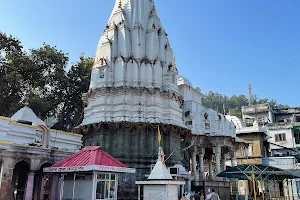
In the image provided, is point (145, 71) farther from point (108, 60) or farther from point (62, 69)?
point (62, 69)

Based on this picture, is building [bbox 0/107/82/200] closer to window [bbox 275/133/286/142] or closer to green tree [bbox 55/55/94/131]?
green tree [bbox 55/55/94/131]

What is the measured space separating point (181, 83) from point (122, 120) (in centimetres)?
1249

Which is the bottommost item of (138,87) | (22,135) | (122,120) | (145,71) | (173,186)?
(173,186)

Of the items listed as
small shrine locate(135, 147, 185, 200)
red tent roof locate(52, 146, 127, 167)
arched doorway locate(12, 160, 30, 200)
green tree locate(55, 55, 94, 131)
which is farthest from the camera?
green tree locate(55, 55, 94, 131)

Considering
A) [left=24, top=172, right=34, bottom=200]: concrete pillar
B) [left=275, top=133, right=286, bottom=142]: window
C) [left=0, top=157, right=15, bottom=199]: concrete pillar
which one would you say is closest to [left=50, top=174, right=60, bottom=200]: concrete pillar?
[left=24, top=172, right=34, bottom=200]: concrete pillar

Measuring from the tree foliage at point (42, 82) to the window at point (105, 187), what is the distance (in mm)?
20211

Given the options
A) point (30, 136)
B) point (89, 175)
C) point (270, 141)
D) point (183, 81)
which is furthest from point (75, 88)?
point (270, 141)

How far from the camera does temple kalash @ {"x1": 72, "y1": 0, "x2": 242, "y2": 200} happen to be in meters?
25.3

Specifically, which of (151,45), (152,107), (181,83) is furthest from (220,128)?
(151,45)

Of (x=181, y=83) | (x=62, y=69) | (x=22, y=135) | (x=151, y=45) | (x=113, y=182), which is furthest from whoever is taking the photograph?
(x=62, y=69)

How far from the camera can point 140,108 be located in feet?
86.9

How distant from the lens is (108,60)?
2839 cm

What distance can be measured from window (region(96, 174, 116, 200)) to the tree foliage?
2021 centimetres

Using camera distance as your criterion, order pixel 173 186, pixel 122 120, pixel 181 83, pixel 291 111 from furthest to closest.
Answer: pixel 291 111 < pixel 181 83 < pixel 122 120 < pixel 173 186
